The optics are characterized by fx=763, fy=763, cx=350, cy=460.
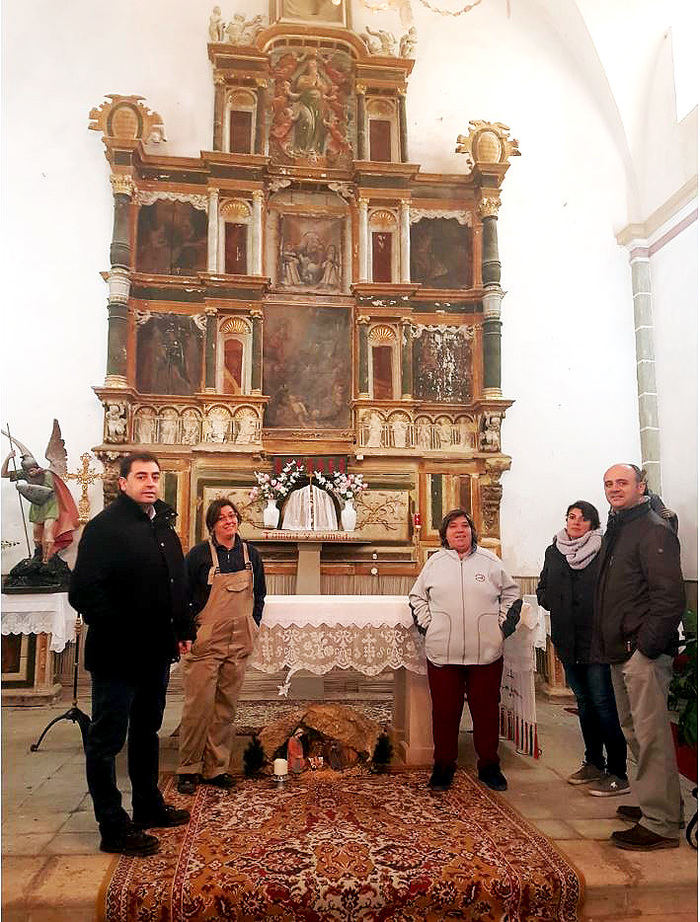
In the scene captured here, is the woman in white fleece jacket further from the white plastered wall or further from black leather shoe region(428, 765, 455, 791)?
the white plastered wall

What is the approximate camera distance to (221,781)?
422 centimetres

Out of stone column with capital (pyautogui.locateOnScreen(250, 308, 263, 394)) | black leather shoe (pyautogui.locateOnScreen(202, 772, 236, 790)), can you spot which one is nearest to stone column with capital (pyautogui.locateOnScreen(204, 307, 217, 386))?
stone column with capital (pyautogui.locateOnScreen(250, 308, 263, 394))

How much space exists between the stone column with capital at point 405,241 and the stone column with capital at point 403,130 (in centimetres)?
58

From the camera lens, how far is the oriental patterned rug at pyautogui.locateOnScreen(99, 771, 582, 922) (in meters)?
2.93

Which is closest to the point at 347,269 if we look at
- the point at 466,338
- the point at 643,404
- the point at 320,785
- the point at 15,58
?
the point at 466,338

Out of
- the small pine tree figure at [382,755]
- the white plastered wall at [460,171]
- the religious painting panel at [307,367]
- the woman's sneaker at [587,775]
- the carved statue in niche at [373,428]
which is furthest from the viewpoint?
the religious painting panel at [307,367]

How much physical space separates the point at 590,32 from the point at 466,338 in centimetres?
370

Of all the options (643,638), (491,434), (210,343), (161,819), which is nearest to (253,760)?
(161,819)

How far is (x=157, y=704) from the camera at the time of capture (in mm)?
3545

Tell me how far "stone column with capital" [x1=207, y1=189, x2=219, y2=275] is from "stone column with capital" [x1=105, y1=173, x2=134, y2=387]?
829mm

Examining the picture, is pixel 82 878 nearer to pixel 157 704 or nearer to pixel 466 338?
pixel 157 704

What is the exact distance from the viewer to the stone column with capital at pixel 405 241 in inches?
331

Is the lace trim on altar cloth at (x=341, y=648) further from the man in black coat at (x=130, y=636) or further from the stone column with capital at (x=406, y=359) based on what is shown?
the stone column with capital at (x=406, y=359)

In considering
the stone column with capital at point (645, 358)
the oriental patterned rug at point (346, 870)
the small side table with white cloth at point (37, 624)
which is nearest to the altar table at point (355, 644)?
the oriental patterned rug at point (346, 870)
